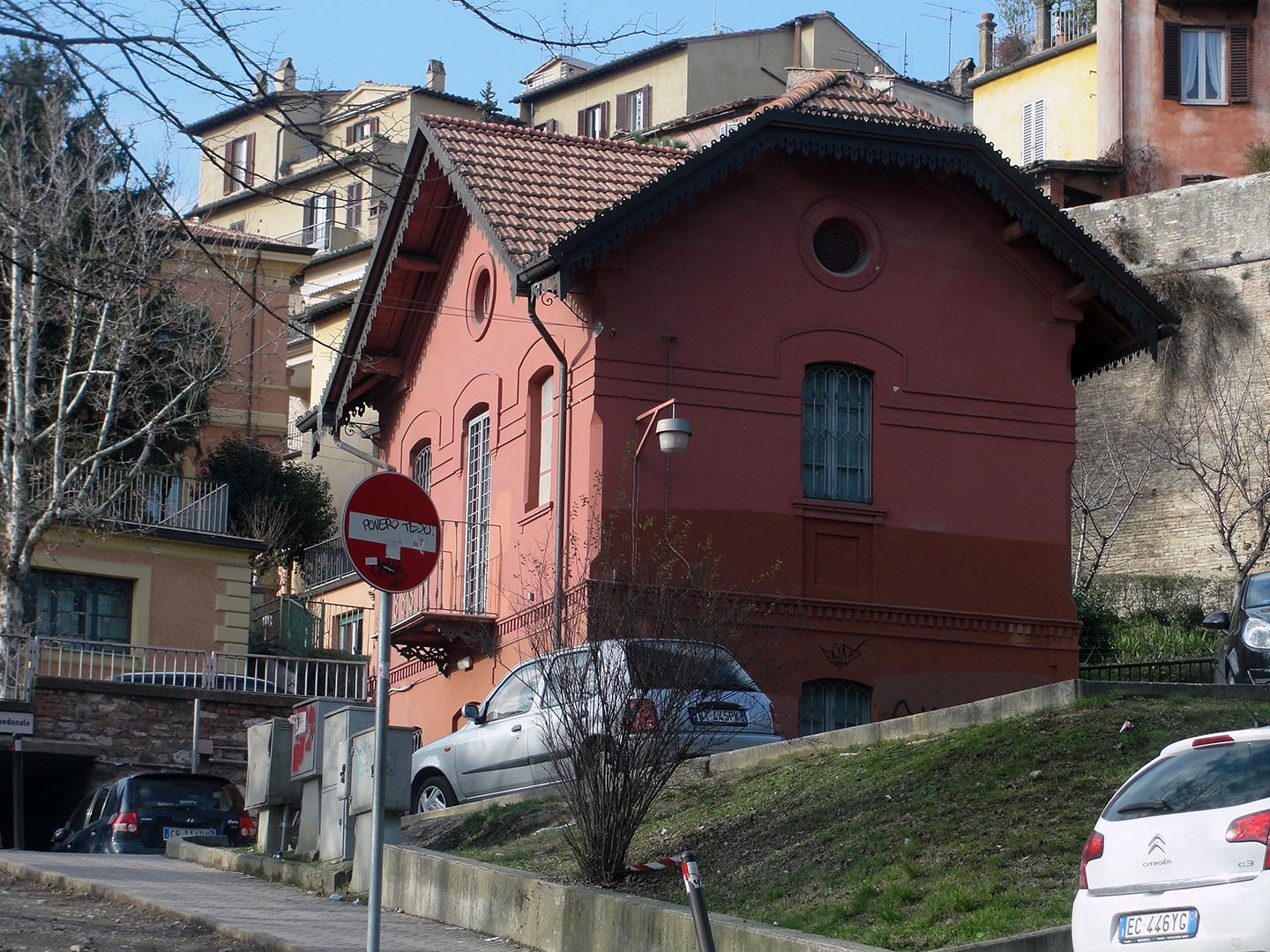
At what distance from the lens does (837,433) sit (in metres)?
22.1

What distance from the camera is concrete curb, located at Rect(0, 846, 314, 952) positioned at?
1064 centimetres

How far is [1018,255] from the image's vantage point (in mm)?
23172

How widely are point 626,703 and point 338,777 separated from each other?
10.8ft

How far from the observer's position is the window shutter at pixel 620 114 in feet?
203

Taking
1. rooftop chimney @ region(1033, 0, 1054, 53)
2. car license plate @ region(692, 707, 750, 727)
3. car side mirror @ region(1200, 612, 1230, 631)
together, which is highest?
rooftop chimney @ region(1033, 0, 1054, 53)

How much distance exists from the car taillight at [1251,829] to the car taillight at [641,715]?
4.64 m

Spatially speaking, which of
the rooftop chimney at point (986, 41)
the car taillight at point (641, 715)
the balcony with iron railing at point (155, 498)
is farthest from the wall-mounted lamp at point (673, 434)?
the rooftop chimney at point (986, 41)

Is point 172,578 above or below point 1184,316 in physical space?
below

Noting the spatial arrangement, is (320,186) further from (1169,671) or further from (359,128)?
(1169,671)

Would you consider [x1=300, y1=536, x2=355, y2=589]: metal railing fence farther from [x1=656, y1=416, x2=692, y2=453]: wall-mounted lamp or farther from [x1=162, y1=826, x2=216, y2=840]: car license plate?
[x1=162, y1=826, x2=216, y2=840]: car license plate

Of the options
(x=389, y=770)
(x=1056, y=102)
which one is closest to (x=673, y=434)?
(x=389, y=770)

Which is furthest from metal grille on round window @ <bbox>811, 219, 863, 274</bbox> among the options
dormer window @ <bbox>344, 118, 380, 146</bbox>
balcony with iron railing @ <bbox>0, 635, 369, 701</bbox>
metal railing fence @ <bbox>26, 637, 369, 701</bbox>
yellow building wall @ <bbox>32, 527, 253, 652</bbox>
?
yellow building wall @ <bbox>32, 527, 253, 652</bbox>

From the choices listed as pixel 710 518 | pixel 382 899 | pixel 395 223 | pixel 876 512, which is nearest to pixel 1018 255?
pixel 876 512

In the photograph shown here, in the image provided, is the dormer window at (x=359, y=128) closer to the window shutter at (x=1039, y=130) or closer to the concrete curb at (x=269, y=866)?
the concrete curb at (x=269, y=866)
